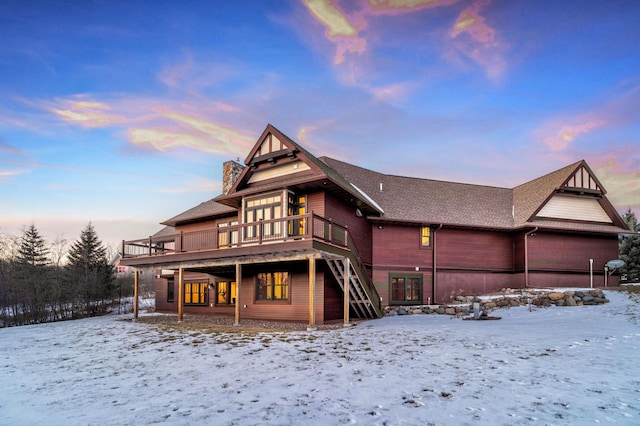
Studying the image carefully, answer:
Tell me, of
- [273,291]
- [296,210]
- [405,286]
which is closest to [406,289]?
[405,286]

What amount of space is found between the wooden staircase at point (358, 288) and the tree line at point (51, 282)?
1952 cm

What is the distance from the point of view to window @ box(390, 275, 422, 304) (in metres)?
21.9

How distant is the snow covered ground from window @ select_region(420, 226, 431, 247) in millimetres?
10195

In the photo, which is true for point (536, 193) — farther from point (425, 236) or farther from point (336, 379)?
point (336, 379)

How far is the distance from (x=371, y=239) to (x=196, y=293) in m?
12.4

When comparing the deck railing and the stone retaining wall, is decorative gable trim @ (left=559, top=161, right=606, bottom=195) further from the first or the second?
the deck railing

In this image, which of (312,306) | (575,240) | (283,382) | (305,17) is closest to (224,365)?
(283,382)

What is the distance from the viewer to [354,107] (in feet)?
75.8

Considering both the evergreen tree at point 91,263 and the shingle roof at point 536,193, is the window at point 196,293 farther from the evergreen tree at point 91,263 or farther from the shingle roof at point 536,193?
the shingle roof at point 536,193

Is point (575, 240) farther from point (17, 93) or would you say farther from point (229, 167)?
point (17, 93)

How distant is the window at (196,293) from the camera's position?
24266mm

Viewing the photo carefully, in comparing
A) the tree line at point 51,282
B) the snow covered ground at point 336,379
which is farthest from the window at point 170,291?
the snow covered ground at point 336,379

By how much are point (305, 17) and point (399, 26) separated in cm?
445

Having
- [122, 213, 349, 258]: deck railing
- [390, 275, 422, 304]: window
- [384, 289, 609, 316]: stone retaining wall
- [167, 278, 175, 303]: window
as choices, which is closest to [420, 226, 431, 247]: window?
[390, 275, 422, 304]: window
